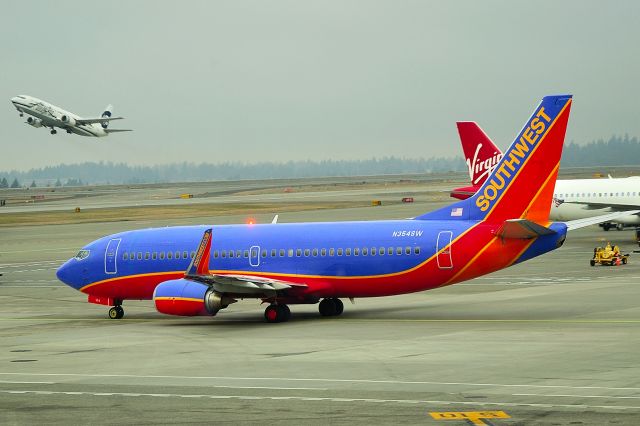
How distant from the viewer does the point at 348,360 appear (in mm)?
27625

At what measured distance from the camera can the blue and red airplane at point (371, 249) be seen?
115 feet

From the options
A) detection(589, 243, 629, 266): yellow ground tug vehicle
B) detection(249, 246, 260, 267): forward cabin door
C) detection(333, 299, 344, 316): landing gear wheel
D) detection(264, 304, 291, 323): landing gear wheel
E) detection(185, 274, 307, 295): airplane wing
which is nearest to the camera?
detection(185, 274, 307, 295): airplane wing

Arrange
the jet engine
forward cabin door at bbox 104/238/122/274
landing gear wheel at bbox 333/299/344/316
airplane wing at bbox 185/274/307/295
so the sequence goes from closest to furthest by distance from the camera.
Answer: airplane wing at bbox 185/274/307/295
the jet engine
landing gear wheel at bbox 333/299/344/316
forward cabin door at bbox 104/238/122/274

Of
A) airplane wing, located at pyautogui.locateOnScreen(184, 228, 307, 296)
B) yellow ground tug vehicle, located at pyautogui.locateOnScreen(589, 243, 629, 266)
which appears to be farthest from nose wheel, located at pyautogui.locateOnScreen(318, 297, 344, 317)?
yellow ground tug vehicle, located at pyautogui.locateOnScreen(589, 243, 629, 266)

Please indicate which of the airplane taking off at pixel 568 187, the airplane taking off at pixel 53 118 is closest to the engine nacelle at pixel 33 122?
the airplane taking off at pixel 53 118

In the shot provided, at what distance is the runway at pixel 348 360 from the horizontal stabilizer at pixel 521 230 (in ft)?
9.45

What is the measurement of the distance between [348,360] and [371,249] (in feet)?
30.7

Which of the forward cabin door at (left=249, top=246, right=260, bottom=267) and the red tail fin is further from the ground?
the red tail fin

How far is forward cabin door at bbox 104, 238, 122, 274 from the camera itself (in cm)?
4166

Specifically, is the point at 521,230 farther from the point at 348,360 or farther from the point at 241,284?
the point at 241,284

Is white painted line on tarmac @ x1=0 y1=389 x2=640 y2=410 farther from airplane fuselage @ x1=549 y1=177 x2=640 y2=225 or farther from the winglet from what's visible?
airplane fuselage @ x1=549 y1=177 x2=640 y2=225

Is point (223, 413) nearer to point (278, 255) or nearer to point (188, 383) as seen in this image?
point (188, 383)

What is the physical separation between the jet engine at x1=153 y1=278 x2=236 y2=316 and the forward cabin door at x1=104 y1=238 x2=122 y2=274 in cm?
520

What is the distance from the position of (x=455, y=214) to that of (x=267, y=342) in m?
8.40
